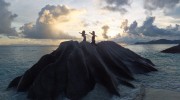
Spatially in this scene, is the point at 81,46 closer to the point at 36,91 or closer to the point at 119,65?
the point at 119,65

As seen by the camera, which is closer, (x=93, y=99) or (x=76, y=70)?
(x=93, y=99)

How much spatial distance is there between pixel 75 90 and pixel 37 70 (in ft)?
23.2

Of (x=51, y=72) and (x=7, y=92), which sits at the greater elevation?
(x=51, y=72)

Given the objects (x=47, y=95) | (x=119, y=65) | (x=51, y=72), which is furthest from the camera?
(x=119, y=65)

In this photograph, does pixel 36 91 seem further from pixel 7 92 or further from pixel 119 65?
pixel 119 65

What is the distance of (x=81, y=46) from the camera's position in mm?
35750

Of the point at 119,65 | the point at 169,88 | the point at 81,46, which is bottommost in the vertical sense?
the point at 169,88

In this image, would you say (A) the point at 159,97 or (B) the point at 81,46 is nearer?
(A) the point at 159,97

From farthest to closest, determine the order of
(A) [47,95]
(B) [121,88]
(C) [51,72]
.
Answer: (B) [121,88], (C) [51,72], (A) [47,95]

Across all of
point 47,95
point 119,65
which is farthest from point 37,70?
point 119,65

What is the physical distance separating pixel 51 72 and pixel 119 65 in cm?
1188

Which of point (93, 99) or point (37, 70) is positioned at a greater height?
point (37, 70)

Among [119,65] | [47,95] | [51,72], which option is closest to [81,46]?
[119,65]

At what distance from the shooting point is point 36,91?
27.1 m
